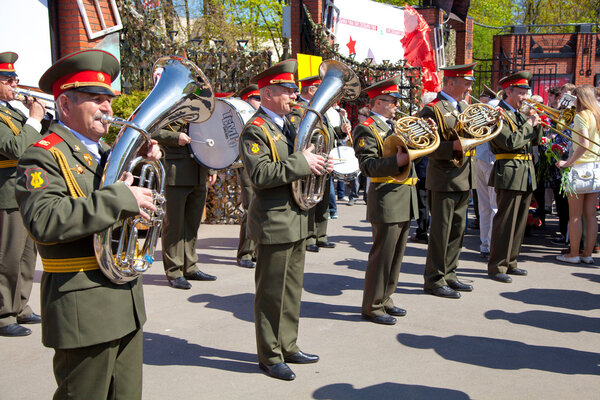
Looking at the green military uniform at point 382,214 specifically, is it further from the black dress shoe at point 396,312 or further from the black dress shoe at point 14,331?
the black dress shoe at point 14,331

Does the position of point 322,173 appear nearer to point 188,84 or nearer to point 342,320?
point 188,84

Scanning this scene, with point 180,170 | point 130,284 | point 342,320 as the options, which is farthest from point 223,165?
point 130,284

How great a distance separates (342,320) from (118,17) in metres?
5.94

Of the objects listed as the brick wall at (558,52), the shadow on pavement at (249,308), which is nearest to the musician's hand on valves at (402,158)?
the shadow on pavement at (249,308)

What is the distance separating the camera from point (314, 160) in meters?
3.72

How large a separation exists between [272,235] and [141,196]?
153 centimetres

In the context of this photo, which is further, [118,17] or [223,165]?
[118,17]

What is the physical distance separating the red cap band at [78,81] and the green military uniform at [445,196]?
12.1 feet

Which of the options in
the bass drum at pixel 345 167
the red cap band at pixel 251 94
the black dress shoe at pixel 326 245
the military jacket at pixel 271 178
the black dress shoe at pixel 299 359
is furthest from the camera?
the bass drum at pixel 345 167

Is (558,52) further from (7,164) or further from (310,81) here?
(7,164)

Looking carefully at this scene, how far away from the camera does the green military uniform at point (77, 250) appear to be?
2346mm

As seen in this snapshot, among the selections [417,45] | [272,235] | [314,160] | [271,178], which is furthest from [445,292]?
[417,45]

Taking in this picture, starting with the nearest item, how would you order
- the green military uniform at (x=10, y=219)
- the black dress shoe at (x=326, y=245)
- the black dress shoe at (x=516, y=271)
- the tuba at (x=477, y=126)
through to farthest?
1. the green military uniform at (x=10, y=219)
2. the tuba at (x=477, y=126)
3. the black dress shoe at (x=516, y=271)
4. the black dress shoe at (x=326, y=245)

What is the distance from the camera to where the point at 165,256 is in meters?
6.07
